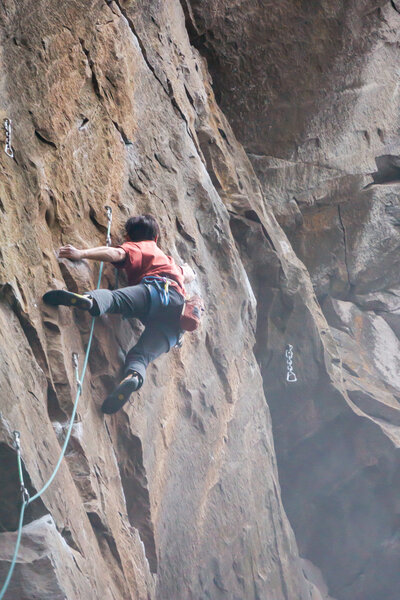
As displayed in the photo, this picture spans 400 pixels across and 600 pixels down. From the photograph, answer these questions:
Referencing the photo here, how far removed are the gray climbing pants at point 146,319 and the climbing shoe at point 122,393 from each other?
95 millimetres

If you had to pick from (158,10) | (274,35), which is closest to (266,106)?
(274,35)

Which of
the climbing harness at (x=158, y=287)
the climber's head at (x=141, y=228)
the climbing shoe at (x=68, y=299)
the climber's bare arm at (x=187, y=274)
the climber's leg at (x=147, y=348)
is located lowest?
the climber's leg at (x=147, y=348)

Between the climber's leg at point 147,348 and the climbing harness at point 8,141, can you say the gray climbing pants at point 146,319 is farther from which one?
the climbing harness at point 8,141

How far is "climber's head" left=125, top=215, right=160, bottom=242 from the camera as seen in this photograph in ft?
17.8

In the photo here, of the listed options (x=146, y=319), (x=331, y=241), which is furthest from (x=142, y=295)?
(x=331, y=241)

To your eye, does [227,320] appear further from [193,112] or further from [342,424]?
[342,424]

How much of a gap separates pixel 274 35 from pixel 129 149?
14.0 feet

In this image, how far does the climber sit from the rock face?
24 cm

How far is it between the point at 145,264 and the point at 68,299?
1.03 m

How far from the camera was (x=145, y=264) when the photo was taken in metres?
5.32

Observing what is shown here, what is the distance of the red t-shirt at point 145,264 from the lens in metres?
5.23

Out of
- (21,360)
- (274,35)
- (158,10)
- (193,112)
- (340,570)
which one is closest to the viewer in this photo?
(21,360)

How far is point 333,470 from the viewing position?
10.4 metres

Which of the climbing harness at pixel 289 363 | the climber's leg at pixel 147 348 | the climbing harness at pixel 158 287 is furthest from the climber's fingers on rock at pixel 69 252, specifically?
the climbing harness at pixel 289 363
